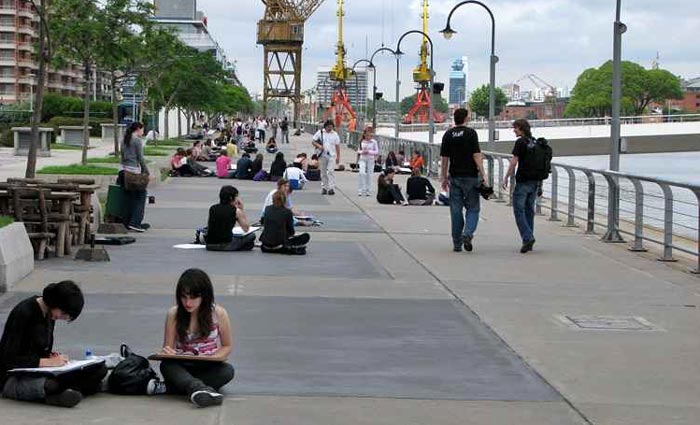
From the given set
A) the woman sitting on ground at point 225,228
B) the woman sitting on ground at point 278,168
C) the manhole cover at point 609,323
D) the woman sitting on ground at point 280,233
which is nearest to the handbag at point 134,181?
the woman sitting on ground at point 225,228

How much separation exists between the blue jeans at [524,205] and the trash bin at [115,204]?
230 inches

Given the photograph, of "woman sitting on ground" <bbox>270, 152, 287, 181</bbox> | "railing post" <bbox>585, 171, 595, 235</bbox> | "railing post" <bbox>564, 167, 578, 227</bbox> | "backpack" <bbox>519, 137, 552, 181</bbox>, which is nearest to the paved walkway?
"backpack" <bbox>519, 137, 552, 181</bbox>

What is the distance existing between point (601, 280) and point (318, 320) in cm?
451

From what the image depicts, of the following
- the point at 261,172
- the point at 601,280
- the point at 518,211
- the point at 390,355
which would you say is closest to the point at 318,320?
the point at 390,355

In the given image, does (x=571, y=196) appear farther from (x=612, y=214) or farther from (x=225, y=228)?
(x=225, y=228)

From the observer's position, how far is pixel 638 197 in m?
16.8

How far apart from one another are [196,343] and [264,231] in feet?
28.1

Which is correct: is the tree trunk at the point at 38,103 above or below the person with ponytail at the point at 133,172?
above

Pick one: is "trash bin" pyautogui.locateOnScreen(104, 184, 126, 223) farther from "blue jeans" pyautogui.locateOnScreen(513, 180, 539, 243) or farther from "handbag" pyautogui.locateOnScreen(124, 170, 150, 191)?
"blue jeans" pyautogui.locateOnScreen(513, 180, 539, 243)

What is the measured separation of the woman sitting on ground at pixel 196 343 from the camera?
7262 mm

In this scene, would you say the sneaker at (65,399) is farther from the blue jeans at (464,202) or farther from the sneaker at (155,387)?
the blue jeans at (464,202)

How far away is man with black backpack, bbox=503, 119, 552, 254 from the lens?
53.7ft

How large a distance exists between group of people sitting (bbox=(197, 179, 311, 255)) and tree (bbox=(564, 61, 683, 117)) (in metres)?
149

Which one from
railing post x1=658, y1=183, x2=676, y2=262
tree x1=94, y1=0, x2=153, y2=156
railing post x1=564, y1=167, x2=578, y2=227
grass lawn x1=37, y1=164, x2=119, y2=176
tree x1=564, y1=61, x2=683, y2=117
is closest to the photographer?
railing post x1=658, y1=183, x2=676, y2=262
